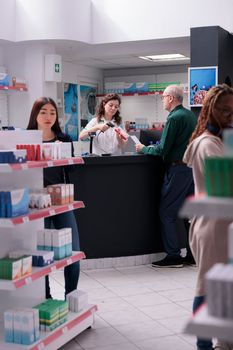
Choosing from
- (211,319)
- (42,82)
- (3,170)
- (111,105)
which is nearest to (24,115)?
(42,82)

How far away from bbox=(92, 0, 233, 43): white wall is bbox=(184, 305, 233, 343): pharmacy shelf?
20.2ft

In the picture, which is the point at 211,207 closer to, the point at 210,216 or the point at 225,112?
the point at 210,216

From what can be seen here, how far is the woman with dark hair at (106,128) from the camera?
6465 millimetres

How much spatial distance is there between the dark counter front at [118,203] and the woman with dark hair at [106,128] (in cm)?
60

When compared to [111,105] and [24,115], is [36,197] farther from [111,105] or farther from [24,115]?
[24,115]

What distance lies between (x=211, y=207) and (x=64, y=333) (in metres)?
2.32

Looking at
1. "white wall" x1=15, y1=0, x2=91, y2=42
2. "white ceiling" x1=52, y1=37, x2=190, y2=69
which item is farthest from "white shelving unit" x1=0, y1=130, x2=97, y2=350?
"white ceiling" x1=52, y1=37, x2=190, y2=69

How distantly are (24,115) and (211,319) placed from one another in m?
7.37

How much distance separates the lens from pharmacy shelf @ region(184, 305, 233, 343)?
Result: 183 cm

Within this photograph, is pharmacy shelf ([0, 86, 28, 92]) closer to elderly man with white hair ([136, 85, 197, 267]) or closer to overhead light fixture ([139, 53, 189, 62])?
overhead light fixture ([139, 53, 189, 62])

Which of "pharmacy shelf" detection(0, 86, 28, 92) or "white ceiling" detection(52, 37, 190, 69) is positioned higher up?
"white ceiling" detection(52, 37, 190, 69)

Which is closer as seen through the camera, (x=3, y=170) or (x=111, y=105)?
(x=3, y=170)

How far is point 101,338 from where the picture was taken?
4098 millimetres

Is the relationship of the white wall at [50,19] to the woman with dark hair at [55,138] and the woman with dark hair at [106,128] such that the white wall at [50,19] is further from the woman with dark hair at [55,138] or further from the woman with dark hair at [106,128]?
the woman with dark hair at [55,138]
